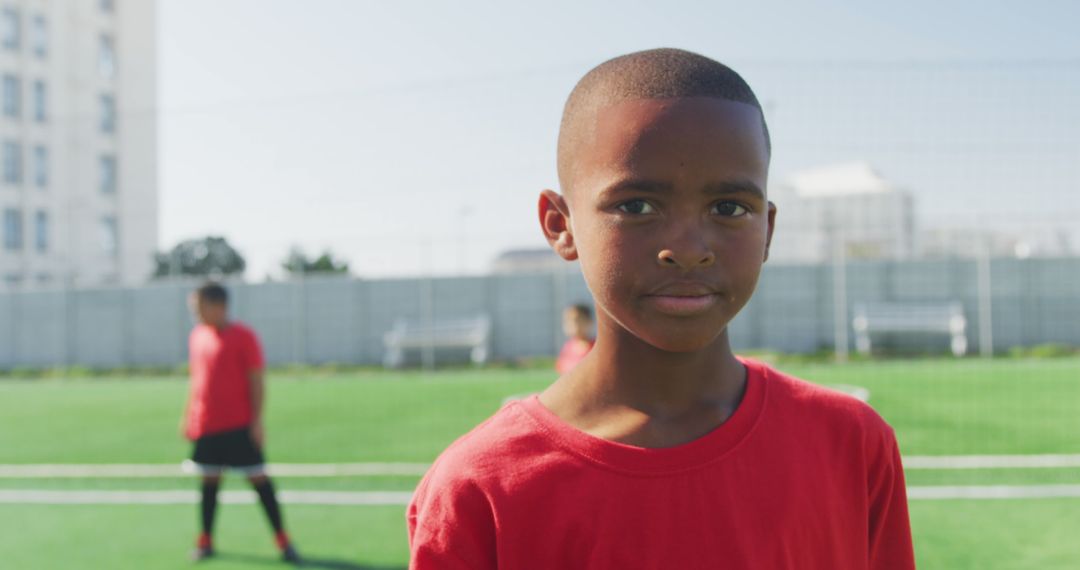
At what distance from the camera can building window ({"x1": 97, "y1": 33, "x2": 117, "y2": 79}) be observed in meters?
38.5

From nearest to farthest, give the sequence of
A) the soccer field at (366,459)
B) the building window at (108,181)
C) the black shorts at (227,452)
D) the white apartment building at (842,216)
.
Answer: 1. the soccer field at (366,459)
2. the black shorts at (227,452)
3. the white apartment building at (842,216)
4. the building window at (108,181)

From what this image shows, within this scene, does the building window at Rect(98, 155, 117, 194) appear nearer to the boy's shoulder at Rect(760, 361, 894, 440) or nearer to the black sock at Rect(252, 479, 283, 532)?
the black sock at Rect(252, 479, 283, 532)

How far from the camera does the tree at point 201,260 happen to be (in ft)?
57.7

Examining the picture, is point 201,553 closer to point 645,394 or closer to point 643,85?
point 645,394

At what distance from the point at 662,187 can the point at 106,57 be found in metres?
43.4

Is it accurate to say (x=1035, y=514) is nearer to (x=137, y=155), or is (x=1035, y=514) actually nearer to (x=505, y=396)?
(x=505, y=396)

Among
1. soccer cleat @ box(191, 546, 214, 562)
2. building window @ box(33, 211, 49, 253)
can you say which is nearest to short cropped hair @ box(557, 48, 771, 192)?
soccer cleat @ box(191, 546, 214, 562)

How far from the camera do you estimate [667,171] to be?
107 cm

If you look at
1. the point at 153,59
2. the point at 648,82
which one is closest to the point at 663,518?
the point at 648,82

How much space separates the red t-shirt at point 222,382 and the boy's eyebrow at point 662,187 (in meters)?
4.78

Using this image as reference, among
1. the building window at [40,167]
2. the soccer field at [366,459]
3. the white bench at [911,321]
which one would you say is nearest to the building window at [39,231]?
the building window at [40,167]

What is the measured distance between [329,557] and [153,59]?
139ft

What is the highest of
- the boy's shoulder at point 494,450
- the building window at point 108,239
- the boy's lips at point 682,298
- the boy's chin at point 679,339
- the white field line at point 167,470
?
the building window at point 108,239

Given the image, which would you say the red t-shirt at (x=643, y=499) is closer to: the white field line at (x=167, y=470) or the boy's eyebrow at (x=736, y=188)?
the boy's eyebrow at (x=736, y=188)
